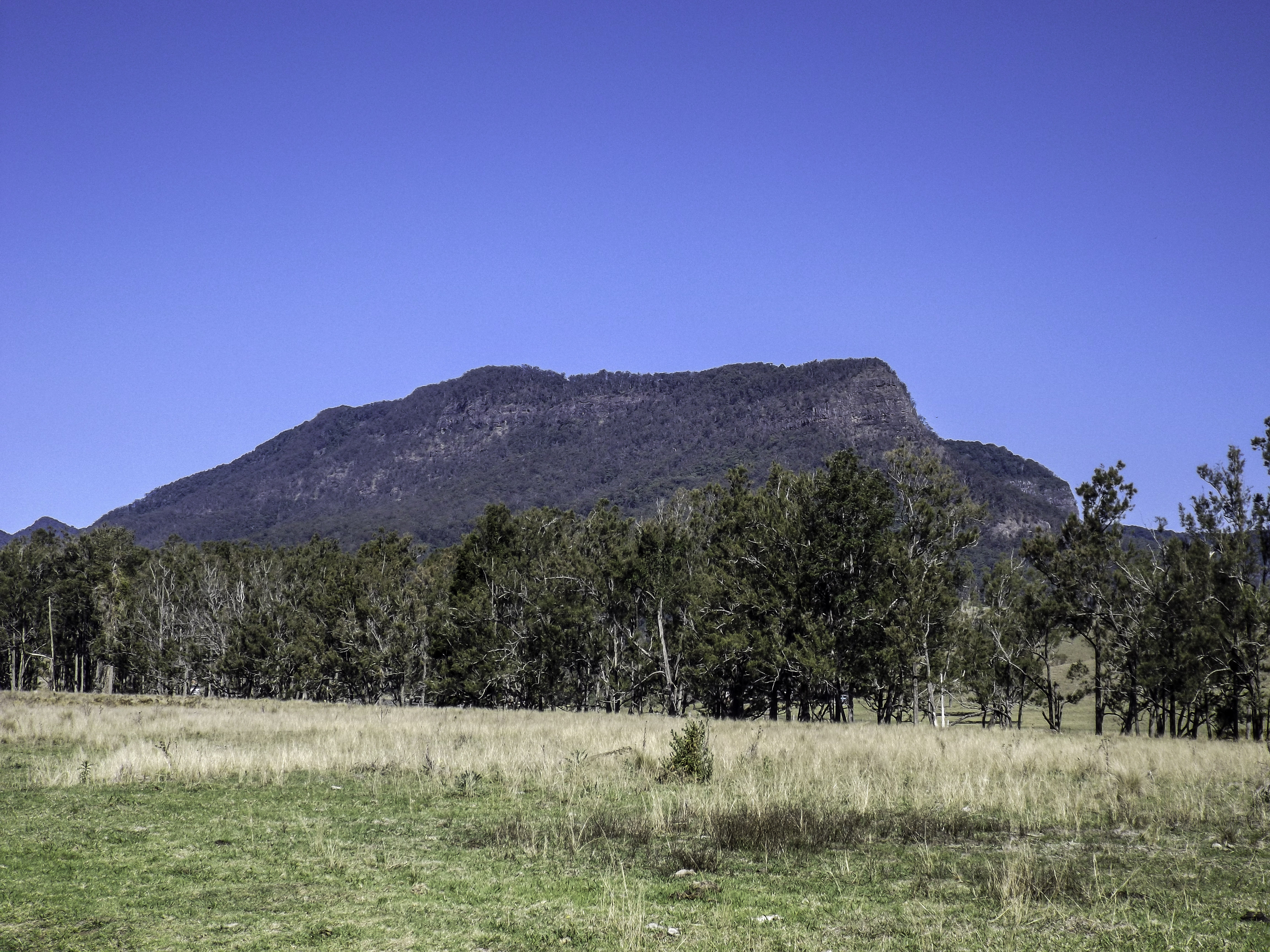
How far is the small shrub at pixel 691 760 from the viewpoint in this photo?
16.6 meters

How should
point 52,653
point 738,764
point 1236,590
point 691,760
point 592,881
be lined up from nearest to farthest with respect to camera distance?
1. point 592,881
2. point 691,760
3. point 738,764
4. point 1236,590
5. point 52,653

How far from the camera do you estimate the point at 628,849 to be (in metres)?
10.9

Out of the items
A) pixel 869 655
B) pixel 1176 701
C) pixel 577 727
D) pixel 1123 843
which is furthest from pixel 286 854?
pixel 1176 701

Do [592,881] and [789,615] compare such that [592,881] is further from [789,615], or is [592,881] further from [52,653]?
[52,653]

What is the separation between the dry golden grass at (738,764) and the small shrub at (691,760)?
1.45 feet

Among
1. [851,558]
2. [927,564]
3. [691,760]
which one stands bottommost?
[691,760]

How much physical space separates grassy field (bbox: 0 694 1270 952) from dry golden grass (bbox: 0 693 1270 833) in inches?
4.0

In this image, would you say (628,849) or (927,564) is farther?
(927,564)

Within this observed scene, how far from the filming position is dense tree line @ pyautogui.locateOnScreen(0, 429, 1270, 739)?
38.9 m

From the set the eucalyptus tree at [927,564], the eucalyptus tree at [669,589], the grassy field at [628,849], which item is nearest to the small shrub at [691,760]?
the grassy field at [628,849]

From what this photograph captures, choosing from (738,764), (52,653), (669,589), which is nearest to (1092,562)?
(669,589)

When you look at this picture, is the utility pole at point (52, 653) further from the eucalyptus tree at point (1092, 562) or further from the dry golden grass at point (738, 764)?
the eucalyptus tree at point (1092, 562)

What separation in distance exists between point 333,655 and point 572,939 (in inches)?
2501

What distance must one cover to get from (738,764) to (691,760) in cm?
220
